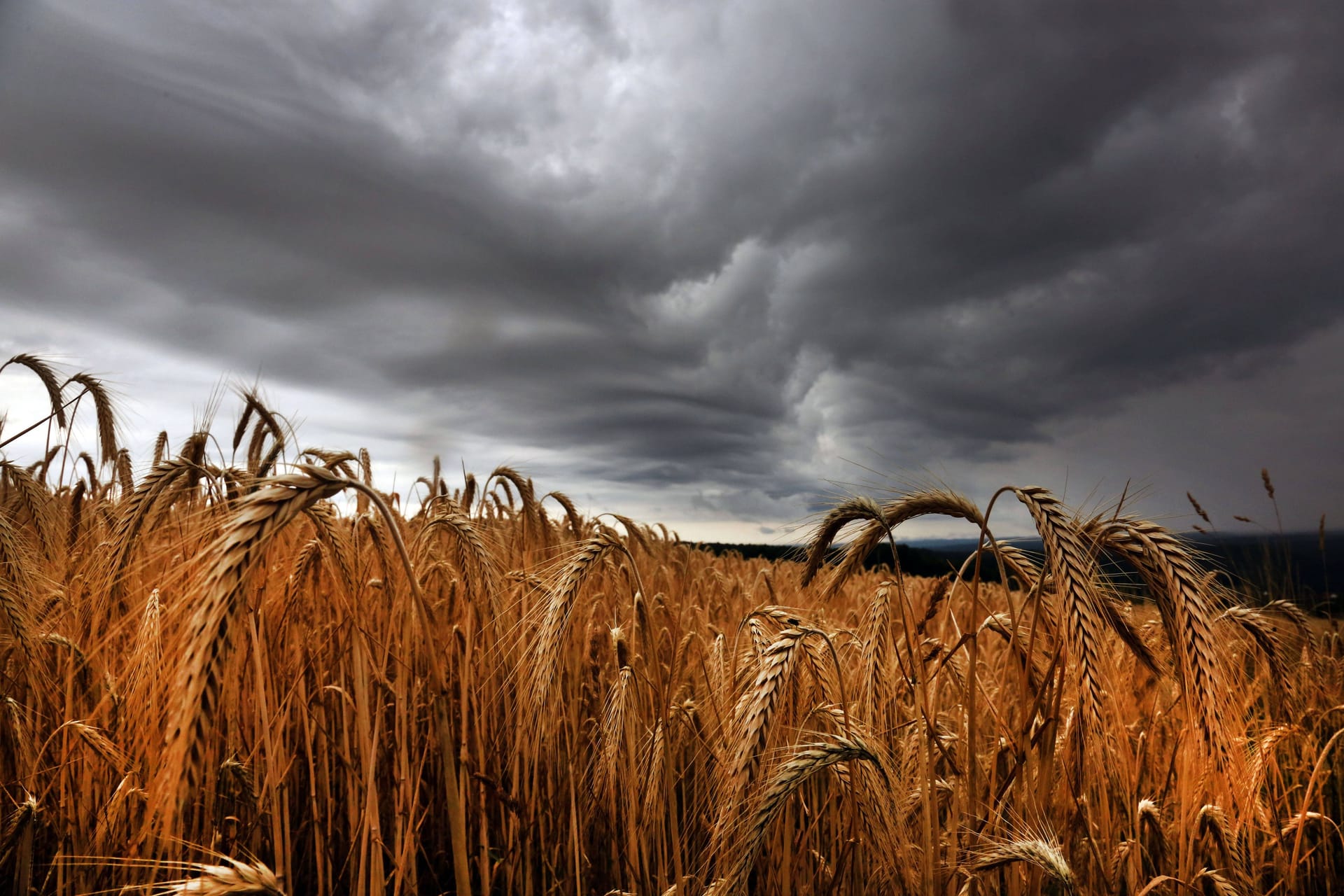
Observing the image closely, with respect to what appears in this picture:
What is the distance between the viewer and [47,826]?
3.13 m

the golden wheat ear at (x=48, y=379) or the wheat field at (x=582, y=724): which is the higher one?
the golden wheat ear at (x=48, y=379)

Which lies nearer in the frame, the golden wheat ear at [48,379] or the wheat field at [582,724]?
the wheat field at [582,724]

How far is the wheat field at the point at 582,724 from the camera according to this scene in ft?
6.74

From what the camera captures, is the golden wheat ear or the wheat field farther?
the golden wheat ear

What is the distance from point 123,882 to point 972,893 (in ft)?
11.6

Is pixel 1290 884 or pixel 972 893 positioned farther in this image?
pixel 1290 884

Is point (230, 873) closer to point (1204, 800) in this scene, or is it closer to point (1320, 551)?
point (1204, 800)

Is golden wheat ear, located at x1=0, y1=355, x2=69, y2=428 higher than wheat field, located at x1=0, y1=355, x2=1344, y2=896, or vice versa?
golden wheat ear, located at x1=0, y1=355, x2=69, y2=428

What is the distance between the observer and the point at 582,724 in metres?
4.08

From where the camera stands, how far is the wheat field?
6.74 ft

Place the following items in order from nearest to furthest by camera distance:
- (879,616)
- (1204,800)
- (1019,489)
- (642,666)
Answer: (1019,489)
(879,616)
(1204,800)
(642,666)

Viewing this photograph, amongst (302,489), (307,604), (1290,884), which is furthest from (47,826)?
(1290,884)

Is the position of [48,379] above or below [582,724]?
above

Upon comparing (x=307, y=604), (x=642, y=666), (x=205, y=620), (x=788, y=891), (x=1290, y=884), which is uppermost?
(x=205, y=620)
